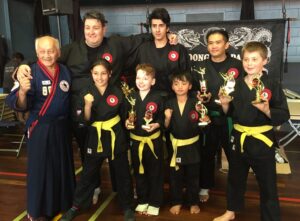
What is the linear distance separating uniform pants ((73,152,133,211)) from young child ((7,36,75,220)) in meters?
0.13

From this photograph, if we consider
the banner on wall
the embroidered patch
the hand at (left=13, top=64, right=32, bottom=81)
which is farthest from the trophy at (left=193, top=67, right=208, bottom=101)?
the banner on wall

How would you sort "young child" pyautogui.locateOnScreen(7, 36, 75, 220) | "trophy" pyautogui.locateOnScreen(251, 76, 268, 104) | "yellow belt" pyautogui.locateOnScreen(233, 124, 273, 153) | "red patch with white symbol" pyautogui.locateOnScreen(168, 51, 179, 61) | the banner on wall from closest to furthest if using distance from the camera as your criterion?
"trophy" pyautogui.locateOnScreen(251, 76, 268, 104), "yellow belt" pyautogui.locateOnScreen(233, 124, 273, 153), "young child" pyautogui.locateOnScreen(7, 36, 75, 220), "red patch with white symbol" pyautogui.locateOnScreen(168, 51, 179, 61), the banner on wall

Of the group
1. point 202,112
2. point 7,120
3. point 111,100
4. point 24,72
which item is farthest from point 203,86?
point 7,120

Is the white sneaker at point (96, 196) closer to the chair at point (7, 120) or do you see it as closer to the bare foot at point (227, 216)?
the bare foot at point (227, 216)

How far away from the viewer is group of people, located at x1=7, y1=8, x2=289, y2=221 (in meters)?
2.16

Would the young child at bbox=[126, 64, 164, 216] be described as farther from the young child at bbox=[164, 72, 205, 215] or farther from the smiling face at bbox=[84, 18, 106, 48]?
the smiling face at bbox=[84, 18, 106, 48]

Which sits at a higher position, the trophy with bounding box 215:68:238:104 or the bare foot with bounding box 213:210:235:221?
the trophy with bounding box 215:68:238:104

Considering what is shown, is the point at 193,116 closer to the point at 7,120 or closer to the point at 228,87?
the point at 228,87

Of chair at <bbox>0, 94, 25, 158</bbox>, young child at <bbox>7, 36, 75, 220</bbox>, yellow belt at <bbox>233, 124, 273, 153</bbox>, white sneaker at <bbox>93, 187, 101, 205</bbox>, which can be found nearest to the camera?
yellow belt at <bbox>233, 124, 273, 153</bbox>

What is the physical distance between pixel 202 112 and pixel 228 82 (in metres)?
0.30

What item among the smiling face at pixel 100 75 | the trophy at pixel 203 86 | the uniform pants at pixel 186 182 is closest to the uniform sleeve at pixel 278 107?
the trophy at pixel 203 86

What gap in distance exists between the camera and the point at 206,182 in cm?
284

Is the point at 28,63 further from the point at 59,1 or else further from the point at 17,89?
the point at 59,1

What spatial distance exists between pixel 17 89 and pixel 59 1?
8.32 ft
